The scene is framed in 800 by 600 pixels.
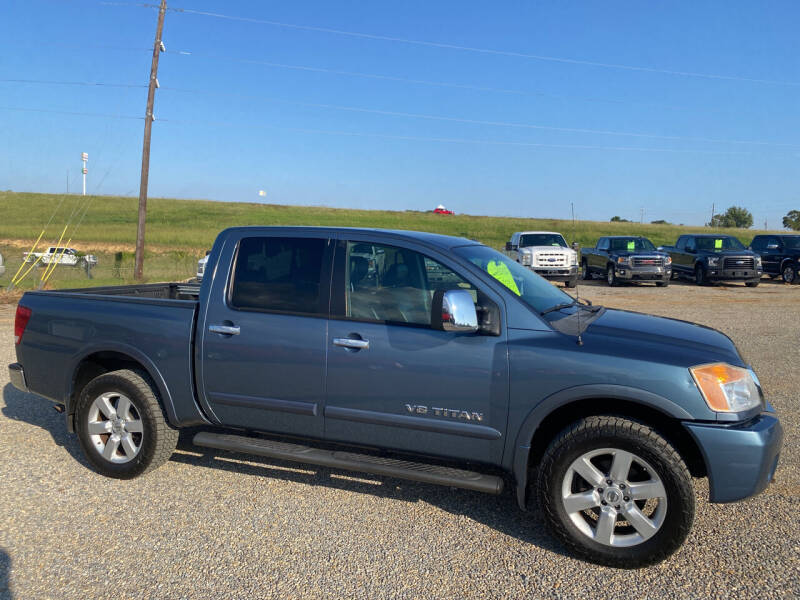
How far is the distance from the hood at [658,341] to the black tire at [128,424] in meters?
2.85

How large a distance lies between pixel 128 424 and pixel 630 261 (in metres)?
20.2

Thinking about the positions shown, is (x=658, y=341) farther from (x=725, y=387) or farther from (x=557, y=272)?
(x=557, y=272)

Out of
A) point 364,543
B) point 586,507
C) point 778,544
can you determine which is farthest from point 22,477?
point 778,544

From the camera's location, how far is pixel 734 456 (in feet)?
10.6

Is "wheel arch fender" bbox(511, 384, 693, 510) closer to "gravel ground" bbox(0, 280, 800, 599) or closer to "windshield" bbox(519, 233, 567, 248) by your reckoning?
"gravel ground" bbox(0, 280, 800, 599)

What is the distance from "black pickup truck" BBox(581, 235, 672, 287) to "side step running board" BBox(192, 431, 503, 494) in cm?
1987

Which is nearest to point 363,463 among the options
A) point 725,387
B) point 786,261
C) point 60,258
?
point 725,387

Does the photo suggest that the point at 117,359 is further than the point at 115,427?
Yes

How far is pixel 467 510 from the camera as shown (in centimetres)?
411

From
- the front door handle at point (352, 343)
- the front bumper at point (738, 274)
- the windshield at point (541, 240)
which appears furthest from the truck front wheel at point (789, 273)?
the front door handle at point (352, 343)

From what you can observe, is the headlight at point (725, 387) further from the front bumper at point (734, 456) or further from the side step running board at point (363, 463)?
the side step running board at point (363, 463)

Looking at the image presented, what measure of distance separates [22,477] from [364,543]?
265cm

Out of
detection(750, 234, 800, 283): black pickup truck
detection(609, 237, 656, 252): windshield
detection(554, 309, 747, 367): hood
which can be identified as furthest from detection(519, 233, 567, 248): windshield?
detection(554, 309, 747, 367): hood

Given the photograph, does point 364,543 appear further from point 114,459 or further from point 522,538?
point 114,459
